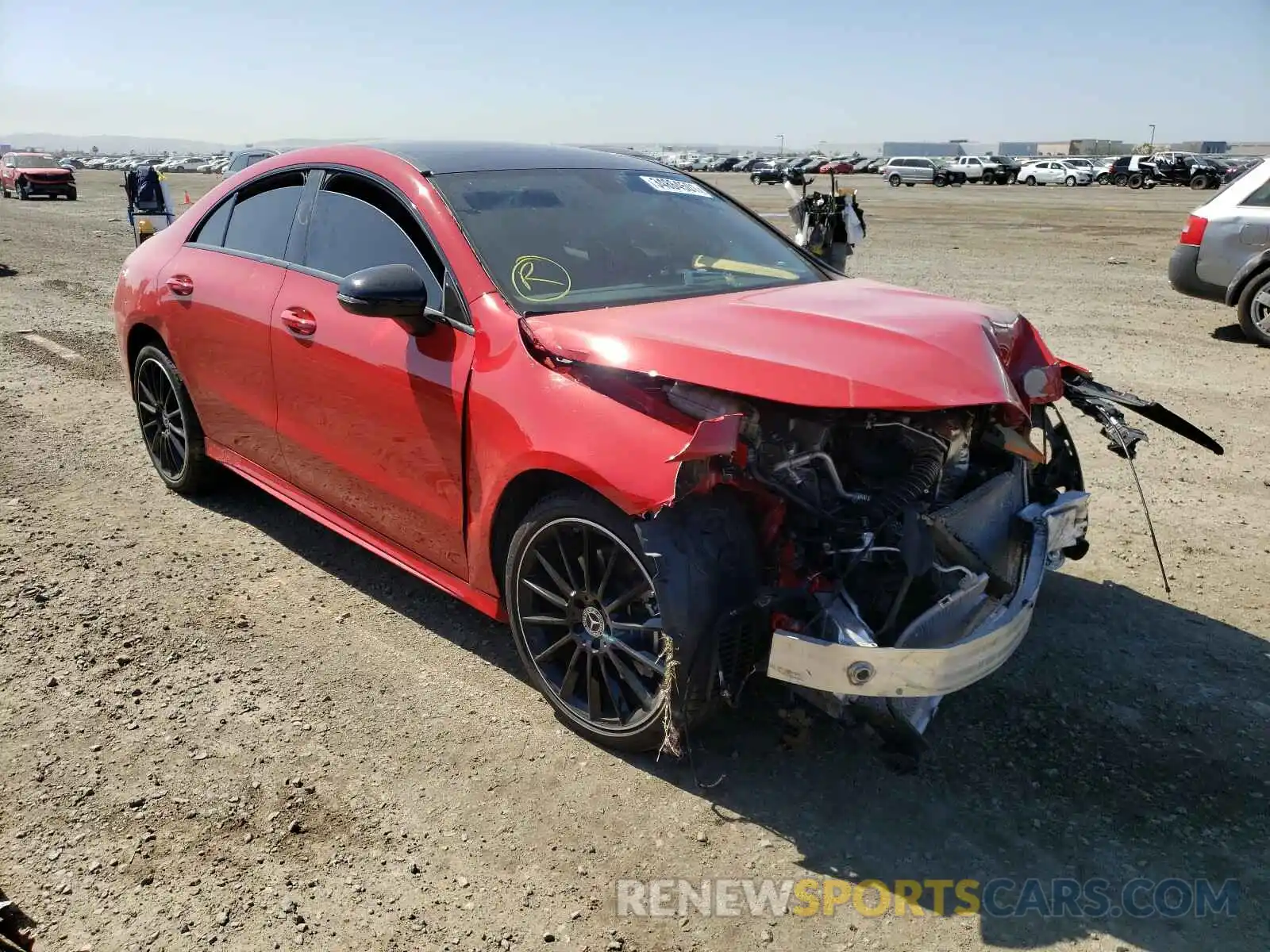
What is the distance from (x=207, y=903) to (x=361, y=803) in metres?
0.50

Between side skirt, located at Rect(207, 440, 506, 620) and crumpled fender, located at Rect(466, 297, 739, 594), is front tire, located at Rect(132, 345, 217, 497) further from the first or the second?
crumpled fender, located at Rect(466, 297, 739, 594)

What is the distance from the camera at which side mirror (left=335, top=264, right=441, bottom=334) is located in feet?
10.4

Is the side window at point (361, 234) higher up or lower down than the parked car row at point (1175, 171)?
lower down

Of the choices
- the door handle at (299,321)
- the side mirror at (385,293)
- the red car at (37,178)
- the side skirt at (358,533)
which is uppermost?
the red car at (37,178)

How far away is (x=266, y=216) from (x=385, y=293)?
1.56m

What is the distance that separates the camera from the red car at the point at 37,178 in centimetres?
3369

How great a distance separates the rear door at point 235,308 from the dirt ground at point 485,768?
2.13ft

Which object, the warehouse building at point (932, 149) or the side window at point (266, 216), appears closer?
the side window at point (266, 216)

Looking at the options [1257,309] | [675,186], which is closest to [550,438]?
[675,186]

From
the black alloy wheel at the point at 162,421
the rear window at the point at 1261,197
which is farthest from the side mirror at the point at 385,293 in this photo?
the rear window at the point at 1261,197

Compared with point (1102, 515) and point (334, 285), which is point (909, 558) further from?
point (1102, 515)

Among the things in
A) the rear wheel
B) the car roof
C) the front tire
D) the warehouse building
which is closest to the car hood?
the car roof

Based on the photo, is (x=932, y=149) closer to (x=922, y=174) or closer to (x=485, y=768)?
(x=922, y=174)

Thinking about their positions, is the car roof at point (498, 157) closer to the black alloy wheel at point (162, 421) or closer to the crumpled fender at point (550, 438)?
the crumpled fender at point (550, 438)
